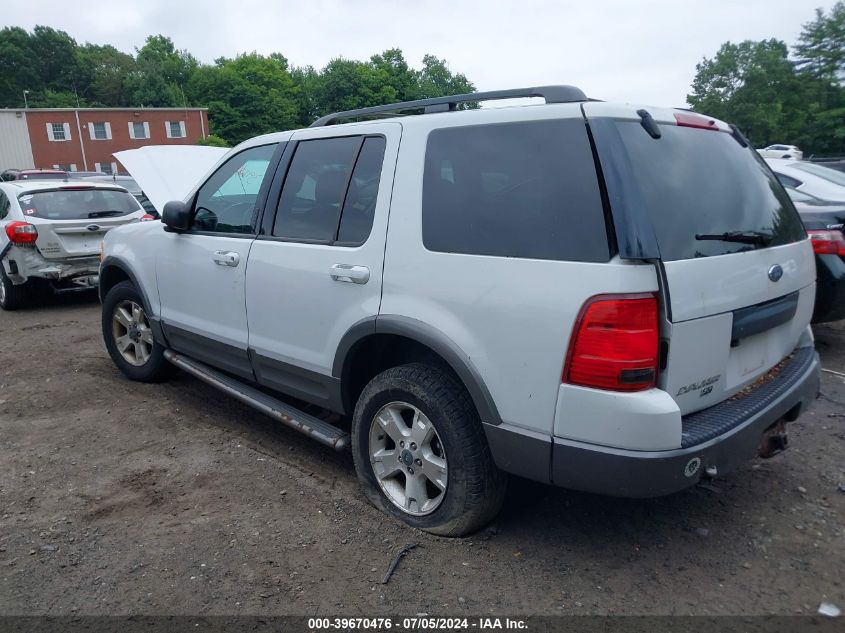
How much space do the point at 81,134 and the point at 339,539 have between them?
59302mm

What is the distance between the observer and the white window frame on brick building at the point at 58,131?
52.0 metres

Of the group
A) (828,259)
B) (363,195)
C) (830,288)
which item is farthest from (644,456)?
(828,259)

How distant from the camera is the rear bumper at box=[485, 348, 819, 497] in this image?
7.57ft

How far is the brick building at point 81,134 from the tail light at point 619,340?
181 ft

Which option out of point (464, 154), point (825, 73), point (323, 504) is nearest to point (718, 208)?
point (464, 154)

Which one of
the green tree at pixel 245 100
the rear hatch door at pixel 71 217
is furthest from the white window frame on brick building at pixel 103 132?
the rear hatch door at pixel 71 217

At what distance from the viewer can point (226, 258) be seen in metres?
3.88

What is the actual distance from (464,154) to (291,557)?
1970 millimetres

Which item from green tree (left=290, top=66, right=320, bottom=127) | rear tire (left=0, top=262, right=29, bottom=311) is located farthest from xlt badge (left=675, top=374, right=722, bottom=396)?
green tree (left=290, top=66, right=320, bottom=127)

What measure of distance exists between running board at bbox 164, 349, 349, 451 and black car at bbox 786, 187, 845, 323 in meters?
4.02

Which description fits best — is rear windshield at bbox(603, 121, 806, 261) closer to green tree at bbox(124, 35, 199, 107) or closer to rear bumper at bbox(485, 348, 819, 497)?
rear bumper at bbox(485, 348, 819, 497)

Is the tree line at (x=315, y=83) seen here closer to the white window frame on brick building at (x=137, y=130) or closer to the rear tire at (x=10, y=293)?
the white window frame on brick building at (x=137, y=130)

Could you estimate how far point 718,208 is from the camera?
267cm

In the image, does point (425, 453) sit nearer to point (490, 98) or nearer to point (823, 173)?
point (490, 98)
